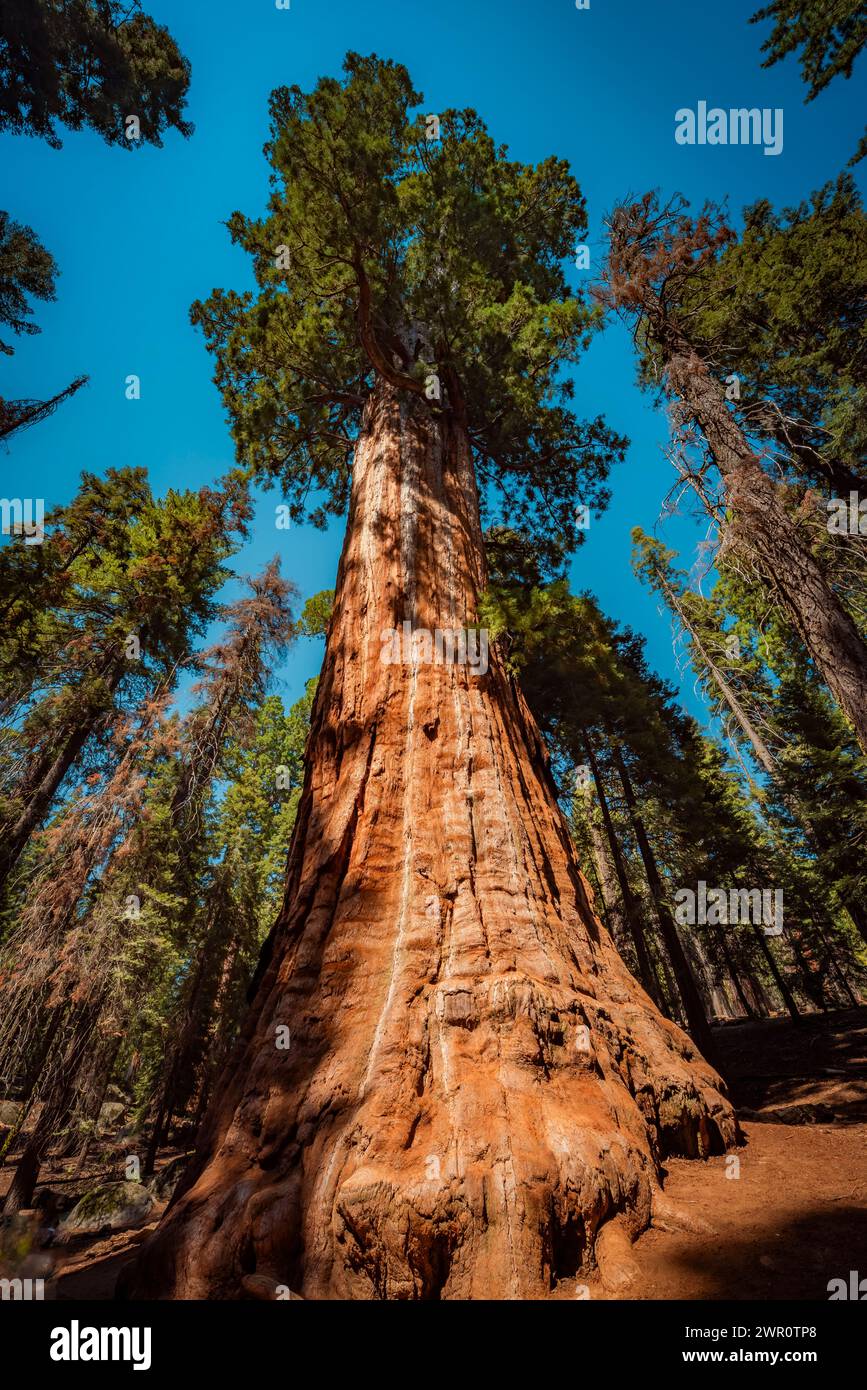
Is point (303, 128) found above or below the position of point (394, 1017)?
above

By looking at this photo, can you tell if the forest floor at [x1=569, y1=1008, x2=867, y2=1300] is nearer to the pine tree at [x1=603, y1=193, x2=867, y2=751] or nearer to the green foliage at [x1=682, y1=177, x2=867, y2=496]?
the pine tree at [x1=603, y1=193, x2=867, y2=751]

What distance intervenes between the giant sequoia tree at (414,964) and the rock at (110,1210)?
772 cm

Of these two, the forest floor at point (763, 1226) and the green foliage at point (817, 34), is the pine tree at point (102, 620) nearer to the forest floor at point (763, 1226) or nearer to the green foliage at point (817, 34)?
the forest floor at point (763, 1226)

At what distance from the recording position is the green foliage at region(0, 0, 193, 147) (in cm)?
741

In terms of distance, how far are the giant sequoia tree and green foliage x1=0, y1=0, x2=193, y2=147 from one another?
9.73ft

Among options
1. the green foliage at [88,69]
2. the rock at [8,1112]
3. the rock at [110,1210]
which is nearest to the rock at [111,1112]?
the rock at [8,1112]

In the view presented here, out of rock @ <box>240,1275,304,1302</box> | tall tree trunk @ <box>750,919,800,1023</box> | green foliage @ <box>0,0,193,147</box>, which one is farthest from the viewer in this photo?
tall tree trunk @ <box>750,919,800,1023</box>

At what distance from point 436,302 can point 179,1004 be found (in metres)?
15.0

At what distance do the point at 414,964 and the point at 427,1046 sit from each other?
458 mm

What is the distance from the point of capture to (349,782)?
14.2ft

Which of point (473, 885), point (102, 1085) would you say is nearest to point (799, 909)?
point (473, 885)

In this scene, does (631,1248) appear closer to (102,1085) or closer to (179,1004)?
(102,1085)

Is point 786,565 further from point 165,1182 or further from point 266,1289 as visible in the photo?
point 165,1182

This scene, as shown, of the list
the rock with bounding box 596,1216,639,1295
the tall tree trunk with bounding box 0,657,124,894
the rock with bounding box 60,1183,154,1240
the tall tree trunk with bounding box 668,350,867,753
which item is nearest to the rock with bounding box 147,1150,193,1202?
the rock with bounding box 60,1183,154,1240
